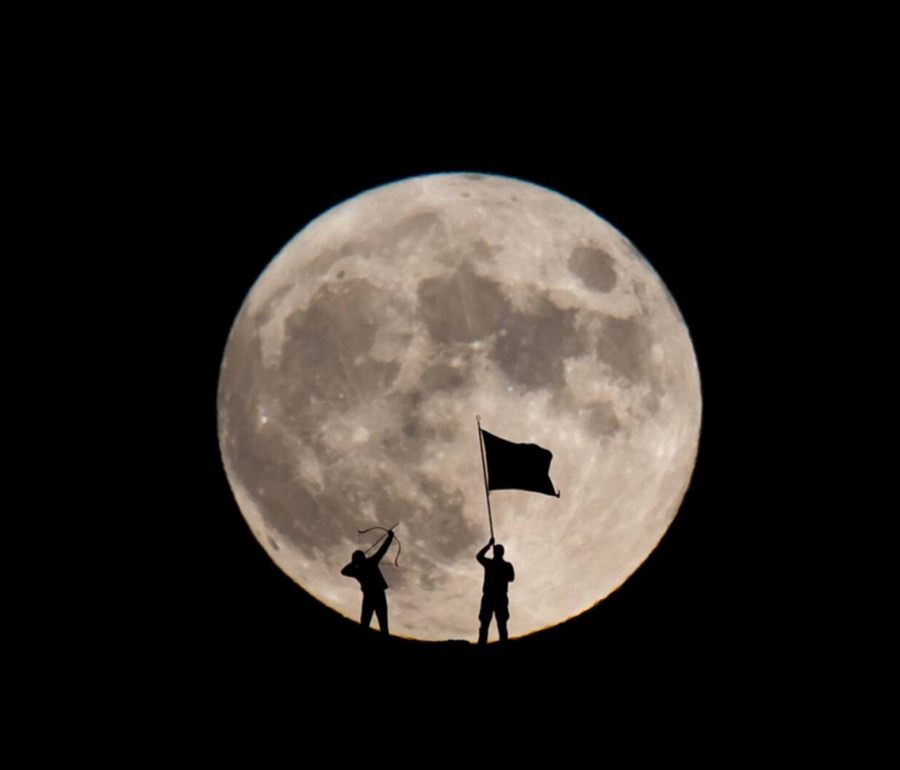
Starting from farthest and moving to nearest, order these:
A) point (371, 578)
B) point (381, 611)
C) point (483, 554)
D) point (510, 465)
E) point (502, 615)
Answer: point (381, 611)
point (502, 615)
point (371, 578)
point (483, 554)
point (510, 465)

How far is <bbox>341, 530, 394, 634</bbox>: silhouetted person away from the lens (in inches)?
308

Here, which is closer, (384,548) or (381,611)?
(384,548)

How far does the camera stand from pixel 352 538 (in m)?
7.89

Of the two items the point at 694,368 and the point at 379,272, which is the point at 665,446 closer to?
the point at 694,368

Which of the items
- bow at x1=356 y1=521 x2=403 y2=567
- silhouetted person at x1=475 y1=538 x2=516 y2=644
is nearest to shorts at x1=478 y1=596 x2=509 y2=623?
silhouetted person at x1=475 y1=538 x2=516 y2=644

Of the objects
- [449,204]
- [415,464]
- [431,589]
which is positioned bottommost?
[431,589]

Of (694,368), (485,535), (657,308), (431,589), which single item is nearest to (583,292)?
(657,308)

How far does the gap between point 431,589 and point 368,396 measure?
4.92ft

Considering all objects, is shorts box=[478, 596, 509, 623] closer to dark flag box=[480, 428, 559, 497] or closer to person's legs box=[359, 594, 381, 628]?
person's legs box=[359, 594, 381, 628]

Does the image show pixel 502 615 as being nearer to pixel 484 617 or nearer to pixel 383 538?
pixel 484 617

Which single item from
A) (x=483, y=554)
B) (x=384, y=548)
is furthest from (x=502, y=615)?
(x=384, y=548)

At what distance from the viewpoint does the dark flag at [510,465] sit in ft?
24.3

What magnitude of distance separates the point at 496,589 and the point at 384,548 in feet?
2.77

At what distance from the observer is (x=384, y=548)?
307 inches
